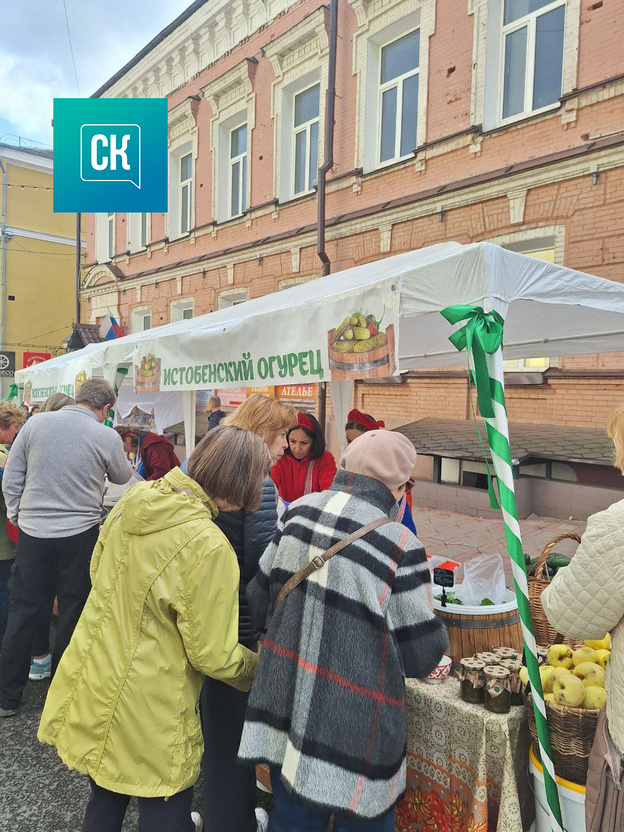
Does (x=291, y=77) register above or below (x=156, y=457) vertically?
above

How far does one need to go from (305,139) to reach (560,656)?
444 inches

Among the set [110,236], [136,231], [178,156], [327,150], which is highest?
[178,156]

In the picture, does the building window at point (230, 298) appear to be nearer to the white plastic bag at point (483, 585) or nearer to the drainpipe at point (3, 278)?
the white plastic bag at point (483, 585)

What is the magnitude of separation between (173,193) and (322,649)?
14.9 m

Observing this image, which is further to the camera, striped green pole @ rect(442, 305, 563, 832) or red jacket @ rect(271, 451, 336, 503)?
red jacket @ rect(271, 451, 336, 503)

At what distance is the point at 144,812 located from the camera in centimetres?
171

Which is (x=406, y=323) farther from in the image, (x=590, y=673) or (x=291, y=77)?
(x=291, y=77)

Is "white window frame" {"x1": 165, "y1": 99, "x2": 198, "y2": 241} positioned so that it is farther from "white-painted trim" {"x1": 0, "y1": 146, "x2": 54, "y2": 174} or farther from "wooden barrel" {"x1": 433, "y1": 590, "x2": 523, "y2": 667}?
"wooden barrel" {"x1": 433, "y1": 590, "x2": 523, "y2": 667}

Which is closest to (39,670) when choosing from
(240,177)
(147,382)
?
(147,382)

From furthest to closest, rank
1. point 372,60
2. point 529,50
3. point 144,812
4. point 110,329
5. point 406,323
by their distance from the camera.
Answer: point 110,329
point 372,60
point 529,50
point 406,323
point 144,812

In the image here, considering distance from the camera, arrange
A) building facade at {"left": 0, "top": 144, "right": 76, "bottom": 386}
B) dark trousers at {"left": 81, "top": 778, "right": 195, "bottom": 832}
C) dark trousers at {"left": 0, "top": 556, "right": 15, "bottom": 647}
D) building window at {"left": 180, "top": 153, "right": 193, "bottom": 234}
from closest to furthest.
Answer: dark trousers at {"left": 81, "top": 778, "right": 195, "bottom": 832} < dark trousers at {"left": 0, "top": 556, "right": 15, "bottom": 647} < building window at {"left": 180, "top": 153, "right": 193, "bottom": 234} < building facade at {"left": 0, "top": 144, "right": 76, "bottom": 386}

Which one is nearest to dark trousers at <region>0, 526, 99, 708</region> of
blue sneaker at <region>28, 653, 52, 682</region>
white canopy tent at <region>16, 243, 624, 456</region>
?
blue sneaker at <region>28, 653, 52, 682</region>

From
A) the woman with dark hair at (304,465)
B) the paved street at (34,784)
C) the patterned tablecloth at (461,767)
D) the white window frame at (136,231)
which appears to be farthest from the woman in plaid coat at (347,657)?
the white window frame at (136,231)

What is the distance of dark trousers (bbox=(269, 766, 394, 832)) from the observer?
63.9 inches
